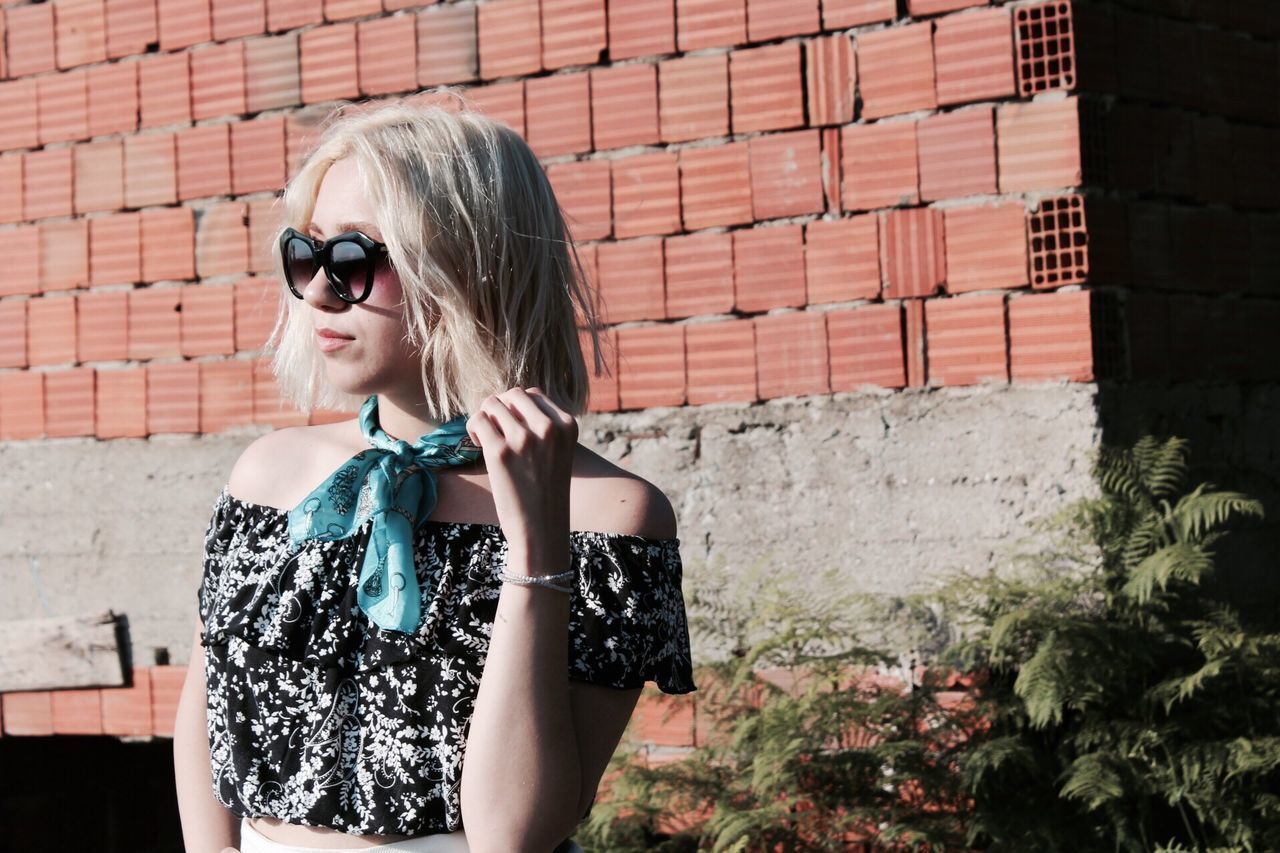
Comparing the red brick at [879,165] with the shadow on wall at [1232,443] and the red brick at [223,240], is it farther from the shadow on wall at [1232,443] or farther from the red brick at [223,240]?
the red brick at [223,240]

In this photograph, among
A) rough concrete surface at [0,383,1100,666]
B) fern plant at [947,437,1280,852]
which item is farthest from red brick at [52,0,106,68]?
fern plant at [947,437,1280,852]

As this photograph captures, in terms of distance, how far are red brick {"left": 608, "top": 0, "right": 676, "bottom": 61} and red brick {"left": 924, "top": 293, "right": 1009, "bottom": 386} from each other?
1049mm

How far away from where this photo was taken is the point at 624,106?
4.44 meters

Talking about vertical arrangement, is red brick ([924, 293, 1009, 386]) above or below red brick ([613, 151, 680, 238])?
below

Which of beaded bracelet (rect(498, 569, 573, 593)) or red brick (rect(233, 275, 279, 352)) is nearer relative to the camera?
beaded bracelet (rect(498, 569, 573, 593))

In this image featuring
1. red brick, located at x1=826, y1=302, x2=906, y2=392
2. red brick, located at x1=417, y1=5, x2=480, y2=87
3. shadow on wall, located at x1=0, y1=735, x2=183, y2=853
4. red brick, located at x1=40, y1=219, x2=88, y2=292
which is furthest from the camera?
shadow on wall, located at x1=0, y1=735, x2=183, y2=853

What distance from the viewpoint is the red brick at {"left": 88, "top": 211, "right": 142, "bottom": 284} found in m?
5.09

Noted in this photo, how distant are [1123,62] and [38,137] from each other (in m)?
3.42

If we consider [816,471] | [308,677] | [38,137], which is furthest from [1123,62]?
[38,137]

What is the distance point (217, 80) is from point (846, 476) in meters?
2.37

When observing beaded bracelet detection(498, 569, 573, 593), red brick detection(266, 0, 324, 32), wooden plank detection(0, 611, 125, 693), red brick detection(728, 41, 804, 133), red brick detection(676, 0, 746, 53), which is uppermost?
red brick detection(266, 0, 324, 32)

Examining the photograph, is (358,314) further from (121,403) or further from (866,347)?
(121,403)

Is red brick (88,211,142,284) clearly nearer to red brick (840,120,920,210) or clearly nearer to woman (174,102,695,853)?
red brick (840,120,920,210)

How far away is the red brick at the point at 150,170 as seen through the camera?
5055 mm
